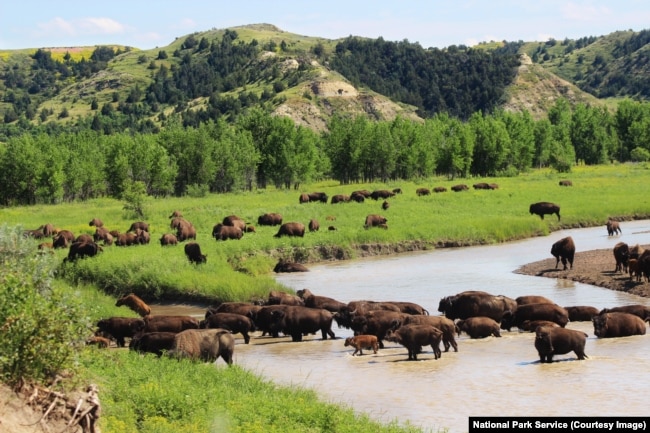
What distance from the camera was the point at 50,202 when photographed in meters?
80.2

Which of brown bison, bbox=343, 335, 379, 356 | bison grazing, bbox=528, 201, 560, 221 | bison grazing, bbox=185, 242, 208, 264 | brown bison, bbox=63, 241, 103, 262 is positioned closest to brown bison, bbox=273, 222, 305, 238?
bison grazing, bbox=185, 242, 208, 264

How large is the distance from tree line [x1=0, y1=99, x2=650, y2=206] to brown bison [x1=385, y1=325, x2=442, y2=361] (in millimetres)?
58891

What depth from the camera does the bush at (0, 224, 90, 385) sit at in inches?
448

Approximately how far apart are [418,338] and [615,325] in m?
4.97

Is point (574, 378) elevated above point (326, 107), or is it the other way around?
point (326, 107)

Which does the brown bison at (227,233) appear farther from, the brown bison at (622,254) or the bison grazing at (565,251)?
the brown bison at (622,254)

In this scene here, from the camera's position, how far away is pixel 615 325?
20.2 metres

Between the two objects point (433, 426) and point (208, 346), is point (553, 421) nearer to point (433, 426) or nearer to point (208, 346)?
point (433, 426)

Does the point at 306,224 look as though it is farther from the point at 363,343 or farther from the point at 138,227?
the point at 363,343

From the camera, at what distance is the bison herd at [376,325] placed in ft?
59.4

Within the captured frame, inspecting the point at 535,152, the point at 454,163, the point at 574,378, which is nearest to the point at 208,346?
the point at 574,378

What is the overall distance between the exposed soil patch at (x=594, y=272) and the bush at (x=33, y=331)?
19442mm

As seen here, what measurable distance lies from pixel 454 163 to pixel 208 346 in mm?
79833

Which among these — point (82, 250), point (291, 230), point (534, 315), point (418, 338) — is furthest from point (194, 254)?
point (418, 338)
